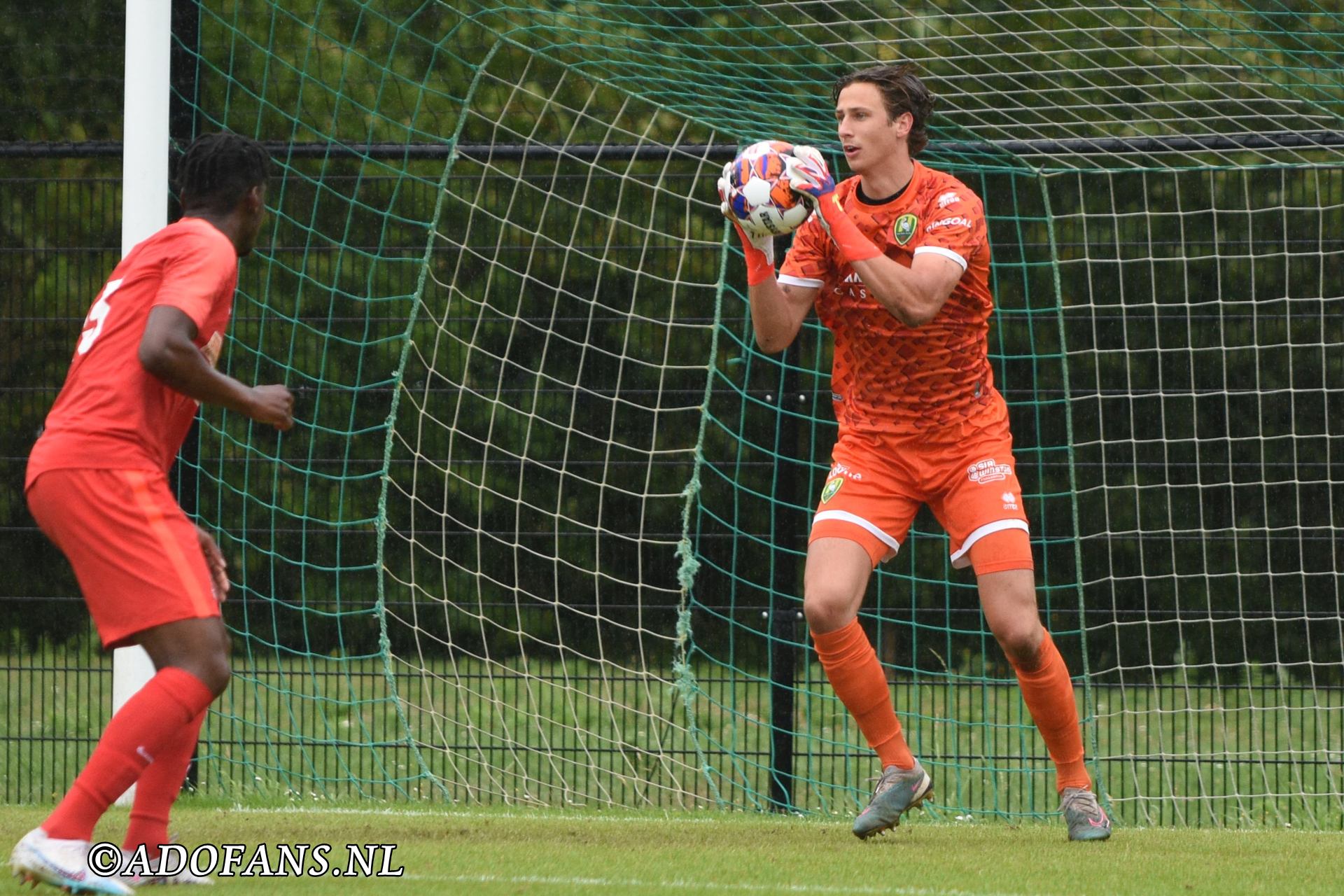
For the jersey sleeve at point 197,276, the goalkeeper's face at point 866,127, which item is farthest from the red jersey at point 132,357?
the goalkeeper's face at point 866,127

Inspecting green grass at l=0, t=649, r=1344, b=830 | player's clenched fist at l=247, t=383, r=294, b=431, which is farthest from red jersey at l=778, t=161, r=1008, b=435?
player's clenched fist at l=247, t=383, r=294, b=431

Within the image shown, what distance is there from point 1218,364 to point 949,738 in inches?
86.5

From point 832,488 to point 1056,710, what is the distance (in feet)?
3.17

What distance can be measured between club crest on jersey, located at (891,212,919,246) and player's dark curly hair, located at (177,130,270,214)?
1.90m

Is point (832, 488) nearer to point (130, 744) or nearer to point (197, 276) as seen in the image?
point (197, 276)

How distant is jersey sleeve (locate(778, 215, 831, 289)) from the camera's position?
5.00m

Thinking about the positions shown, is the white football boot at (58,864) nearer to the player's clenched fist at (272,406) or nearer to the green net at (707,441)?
the player's clenched fist at (272,406)

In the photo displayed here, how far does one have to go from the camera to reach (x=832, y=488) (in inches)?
195

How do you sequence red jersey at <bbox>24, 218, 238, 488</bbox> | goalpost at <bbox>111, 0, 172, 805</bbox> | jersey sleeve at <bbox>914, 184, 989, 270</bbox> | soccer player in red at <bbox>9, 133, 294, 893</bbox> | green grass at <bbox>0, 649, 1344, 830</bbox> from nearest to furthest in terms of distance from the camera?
soccer player in red at <bbox>9, 133, 294, 893</bbox>, red jersey at <bbox>24, 218, 238, 488</bbox>, jersey sleeve at <bbox>914, 184, 989, 270</bbox>, goalpost at <bbox>111, 0, 172, 805</bbox>, green grass at <bbox>0, 649, 1344, 830</bbox>

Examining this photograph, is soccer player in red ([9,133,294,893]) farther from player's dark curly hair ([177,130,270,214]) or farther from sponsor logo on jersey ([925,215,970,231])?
sponsor logo on jersey ([925,215,970,231])

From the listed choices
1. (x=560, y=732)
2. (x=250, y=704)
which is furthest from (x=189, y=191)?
(x=250, y=704)

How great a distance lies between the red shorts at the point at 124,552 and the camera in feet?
12.0

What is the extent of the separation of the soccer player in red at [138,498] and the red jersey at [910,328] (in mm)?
1864

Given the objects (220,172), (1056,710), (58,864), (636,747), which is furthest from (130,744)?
(636,747)
